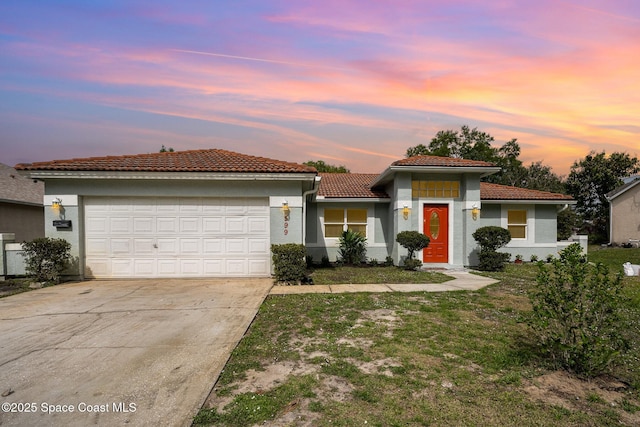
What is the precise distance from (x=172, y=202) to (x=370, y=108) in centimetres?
774

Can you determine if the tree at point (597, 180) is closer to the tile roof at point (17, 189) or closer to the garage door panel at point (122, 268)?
the garage door panel at point (122, 268)

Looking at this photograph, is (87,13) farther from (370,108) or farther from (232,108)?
(370,108)

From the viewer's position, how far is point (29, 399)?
308 centimetres

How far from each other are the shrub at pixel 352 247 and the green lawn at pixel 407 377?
697cm

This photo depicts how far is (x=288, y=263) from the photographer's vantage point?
28.5 feet

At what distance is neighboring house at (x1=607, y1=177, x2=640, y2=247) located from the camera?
22.4 m

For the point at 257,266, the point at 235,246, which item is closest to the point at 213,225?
the point at 235,246

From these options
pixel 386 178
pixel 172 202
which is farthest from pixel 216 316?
pixel 386 178

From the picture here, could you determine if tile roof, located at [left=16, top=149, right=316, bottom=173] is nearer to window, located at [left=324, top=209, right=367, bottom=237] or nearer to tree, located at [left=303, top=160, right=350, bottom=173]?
window, located at [left=324, top=209, right=367, bottom=237]

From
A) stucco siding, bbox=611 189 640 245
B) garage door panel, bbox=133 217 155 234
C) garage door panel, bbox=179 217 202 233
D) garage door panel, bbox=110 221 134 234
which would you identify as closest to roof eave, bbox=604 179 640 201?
stucco siding, bbox=611 189 640 245

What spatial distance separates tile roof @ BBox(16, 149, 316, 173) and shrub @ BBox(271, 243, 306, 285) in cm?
228

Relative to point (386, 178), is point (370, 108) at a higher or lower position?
higher

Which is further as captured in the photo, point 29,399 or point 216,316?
point 216,316

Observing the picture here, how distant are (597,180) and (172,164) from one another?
1501 inches
